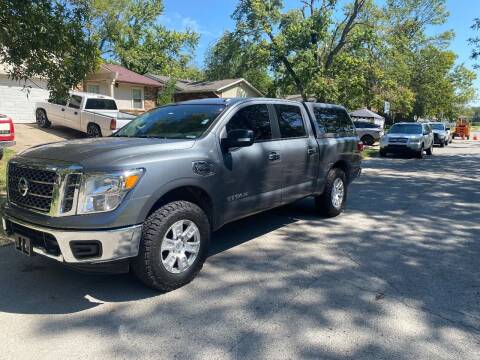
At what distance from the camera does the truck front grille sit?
3.65 m

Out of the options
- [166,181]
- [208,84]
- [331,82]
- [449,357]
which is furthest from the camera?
[208,84]

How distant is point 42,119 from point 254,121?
1644 cm

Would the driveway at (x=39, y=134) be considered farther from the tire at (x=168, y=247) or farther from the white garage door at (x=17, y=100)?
the tire at (x=168, y=247)

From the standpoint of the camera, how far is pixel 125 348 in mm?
3088

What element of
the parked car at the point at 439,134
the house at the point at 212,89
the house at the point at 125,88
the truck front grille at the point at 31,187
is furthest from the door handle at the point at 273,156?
the house at the point at 212,89

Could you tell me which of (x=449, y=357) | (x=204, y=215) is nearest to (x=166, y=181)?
(x=204, y=215)

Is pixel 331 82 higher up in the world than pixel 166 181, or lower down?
higher up

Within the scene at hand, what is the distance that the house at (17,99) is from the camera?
1973 cm

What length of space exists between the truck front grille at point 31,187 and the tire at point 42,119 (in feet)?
52.4

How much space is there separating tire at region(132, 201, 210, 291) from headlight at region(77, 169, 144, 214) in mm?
377

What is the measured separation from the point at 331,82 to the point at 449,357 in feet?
69.4

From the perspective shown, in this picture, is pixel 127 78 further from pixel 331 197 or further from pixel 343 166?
pixel 331 197

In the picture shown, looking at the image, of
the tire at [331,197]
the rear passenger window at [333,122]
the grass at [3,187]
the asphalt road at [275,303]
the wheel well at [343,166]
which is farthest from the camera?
the wheel well at [343,166]

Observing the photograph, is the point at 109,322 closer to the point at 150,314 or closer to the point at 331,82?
the point at 150,314
